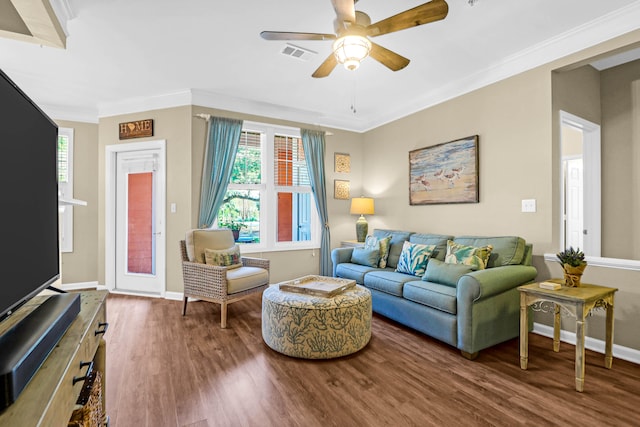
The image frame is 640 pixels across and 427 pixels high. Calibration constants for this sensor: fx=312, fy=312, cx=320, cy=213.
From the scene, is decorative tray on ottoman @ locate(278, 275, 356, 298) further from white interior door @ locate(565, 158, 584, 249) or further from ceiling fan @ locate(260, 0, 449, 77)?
white interior door @ locate(565, 158, 584, 249)

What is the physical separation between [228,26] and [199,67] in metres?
0.92

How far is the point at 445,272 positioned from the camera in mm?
2797

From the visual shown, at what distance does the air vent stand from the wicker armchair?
2.13 m

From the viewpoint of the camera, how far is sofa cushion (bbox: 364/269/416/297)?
306cm

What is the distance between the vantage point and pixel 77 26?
8.50 feet

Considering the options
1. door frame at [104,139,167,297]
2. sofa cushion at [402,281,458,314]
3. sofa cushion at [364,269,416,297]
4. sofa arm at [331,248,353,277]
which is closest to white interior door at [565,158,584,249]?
sofa cushion at [364,269,416,297]

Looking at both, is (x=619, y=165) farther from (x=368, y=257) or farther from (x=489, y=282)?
(x=368, y=257)

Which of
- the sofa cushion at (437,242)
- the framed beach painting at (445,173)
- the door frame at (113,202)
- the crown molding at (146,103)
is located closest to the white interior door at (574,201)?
the framed beach painting at (445,173)

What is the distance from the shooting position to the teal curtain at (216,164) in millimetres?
4090

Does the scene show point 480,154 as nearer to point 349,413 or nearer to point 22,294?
point 349,413

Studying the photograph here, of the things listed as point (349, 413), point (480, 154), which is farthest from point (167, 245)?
point (480, 154)

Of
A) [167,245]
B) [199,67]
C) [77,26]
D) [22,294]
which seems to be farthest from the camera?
[167,245]

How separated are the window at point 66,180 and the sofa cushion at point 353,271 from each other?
3952mm

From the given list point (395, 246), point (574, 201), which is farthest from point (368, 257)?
point (574, 201)
